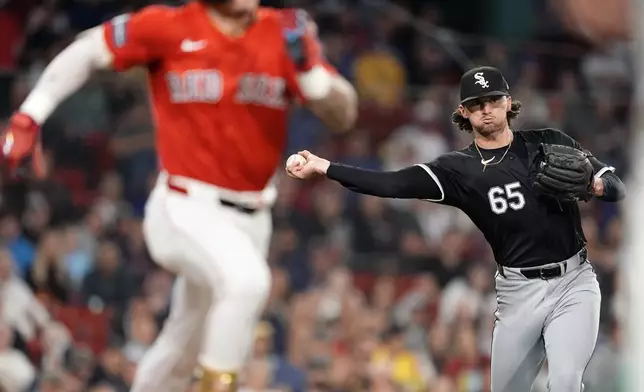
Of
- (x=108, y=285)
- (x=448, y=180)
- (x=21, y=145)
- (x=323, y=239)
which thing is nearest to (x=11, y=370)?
(x=108, y=285)

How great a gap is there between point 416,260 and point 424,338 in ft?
3.19

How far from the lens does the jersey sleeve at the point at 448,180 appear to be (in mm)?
5547

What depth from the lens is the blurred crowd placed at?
10211 millimetres

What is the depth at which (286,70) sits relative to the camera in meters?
6.53

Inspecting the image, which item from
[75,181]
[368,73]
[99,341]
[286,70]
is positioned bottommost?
[99,341]

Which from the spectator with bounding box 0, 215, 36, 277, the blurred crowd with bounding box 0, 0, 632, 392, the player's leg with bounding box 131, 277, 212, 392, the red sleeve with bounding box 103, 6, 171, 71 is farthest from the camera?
the spectator with bounding box 0, 215, 36, 277

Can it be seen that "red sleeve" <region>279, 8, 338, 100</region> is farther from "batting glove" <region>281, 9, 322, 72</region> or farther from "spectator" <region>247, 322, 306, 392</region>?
"spectator" <region>247, 322, 306, 392</region>

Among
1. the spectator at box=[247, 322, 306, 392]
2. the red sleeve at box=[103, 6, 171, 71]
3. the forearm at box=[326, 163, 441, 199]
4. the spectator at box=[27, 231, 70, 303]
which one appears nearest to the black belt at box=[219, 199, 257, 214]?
the red sleeve at box=[103, 6, 171, 71]

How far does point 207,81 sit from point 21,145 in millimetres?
973

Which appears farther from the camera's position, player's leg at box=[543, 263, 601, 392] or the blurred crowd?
the blurred crowd

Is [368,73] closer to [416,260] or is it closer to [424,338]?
[416,260]

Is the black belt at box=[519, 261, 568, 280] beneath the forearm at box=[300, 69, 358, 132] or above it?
beneath

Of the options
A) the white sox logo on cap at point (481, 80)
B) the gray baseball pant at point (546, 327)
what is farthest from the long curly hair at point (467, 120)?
the gray baseball pant at point (546, 327)

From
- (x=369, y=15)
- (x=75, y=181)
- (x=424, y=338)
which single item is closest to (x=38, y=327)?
(x=75, y=181)
